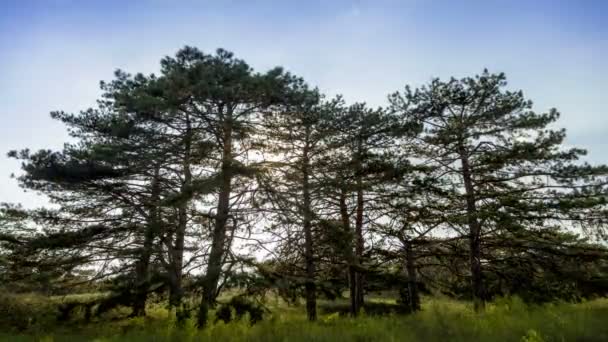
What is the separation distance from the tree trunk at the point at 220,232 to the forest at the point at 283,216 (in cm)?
5

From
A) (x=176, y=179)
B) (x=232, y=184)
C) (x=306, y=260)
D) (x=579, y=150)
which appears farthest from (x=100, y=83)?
(x=579, y=150)

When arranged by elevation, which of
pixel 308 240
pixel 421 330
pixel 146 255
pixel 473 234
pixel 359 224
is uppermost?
pixel 359 224

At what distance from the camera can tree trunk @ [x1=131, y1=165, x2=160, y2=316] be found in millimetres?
9414

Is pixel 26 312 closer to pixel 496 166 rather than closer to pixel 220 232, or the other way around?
pixel 220 232

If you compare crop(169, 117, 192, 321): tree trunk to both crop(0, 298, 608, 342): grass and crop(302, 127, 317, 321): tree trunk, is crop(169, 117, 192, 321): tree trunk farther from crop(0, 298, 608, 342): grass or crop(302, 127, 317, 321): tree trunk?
crop(302, 127, 317, 321): tree trunk

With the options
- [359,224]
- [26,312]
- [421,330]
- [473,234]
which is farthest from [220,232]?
[473,234]

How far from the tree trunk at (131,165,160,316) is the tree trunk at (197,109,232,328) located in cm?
158

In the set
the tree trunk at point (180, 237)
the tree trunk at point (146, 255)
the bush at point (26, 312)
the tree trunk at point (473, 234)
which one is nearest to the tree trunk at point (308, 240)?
the tree trunk at point (180, 237)

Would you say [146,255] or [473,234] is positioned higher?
[473,234]

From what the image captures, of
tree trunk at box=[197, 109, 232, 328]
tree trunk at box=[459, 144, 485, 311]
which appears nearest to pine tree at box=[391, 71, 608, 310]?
tree trunk at box=[459, 144, 485, 311]

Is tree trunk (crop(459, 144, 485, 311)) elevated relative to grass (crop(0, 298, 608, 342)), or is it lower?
elevated

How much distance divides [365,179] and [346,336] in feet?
26.3

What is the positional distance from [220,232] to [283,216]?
7.55 ft

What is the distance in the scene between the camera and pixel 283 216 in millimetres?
12344
